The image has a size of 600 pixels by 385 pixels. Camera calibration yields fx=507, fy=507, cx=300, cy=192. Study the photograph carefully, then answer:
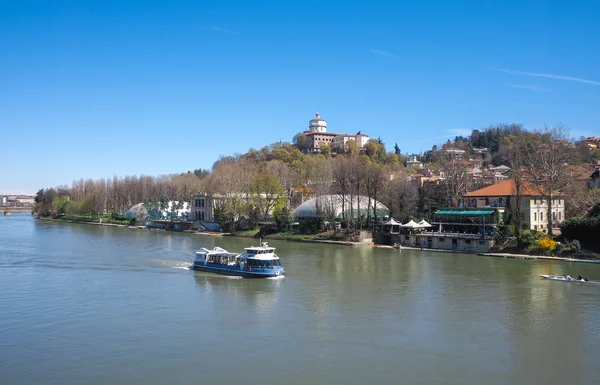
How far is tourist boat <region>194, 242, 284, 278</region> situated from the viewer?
113 feet

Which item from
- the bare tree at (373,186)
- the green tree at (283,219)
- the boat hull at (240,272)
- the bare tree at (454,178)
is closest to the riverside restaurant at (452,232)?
the bare tree at (373,186)

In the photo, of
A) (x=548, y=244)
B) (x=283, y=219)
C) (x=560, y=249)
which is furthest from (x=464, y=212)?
(x=283, y=219)

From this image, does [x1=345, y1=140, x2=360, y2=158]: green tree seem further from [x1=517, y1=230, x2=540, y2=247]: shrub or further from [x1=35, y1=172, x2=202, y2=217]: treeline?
[x1=517, y1=230, x2=540, y2=247]: shrub

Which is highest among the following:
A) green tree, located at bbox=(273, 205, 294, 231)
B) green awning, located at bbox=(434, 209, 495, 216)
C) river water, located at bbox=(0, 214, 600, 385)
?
green awning, located at bbox=(434, 209, 495, 216)

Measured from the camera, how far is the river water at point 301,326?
17203 mm

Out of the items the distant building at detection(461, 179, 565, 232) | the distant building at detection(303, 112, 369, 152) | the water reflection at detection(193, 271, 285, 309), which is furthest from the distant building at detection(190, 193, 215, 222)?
the distant building at detection(303, 112, 369, 152)

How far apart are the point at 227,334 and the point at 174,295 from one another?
28.8 ft

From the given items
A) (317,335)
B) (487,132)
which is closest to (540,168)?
(317,335)

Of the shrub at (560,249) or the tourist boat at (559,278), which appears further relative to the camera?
the shrub at (560,249)

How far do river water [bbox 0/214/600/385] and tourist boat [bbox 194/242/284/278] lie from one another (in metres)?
1.08

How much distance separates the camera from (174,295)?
29078 millimetres

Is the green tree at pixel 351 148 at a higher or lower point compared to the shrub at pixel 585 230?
higher

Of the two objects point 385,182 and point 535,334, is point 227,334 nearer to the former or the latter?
point 535,334

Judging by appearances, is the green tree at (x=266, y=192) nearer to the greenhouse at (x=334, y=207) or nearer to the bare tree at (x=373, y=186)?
the greenhouse at (x=334, y=207)
